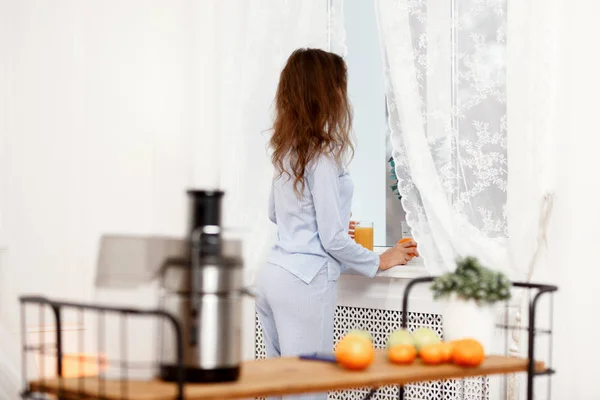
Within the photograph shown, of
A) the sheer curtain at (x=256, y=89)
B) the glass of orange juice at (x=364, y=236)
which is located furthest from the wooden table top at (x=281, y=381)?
the sheer curtain at (x=256, y=89)

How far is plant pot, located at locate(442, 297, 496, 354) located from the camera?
2.13 meters

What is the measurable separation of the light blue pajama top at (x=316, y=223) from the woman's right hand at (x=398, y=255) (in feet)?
0.59

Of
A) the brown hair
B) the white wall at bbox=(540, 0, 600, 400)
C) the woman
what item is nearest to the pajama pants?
the woman

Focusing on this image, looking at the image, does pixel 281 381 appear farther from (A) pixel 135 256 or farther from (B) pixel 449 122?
(B) pixel 449 122

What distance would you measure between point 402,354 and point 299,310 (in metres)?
0.82

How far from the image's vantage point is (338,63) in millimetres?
2848

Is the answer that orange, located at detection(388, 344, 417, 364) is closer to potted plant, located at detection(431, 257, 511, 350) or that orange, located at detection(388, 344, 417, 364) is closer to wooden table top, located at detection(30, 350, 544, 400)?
wooden table top, located at detection(30, 350, 544, 400)

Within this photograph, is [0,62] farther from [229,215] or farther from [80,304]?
[80,304]

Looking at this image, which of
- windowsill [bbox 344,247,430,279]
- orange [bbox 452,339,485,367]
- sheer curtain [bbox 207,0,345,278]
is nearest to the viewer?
orange [bbox 452,339,485,367]

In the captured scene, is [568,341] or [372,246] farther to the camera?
[372,246]

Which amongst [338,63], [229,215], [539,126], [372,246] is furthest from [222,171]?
[539,126]

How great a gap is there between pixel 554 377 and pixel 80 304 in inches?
64.6

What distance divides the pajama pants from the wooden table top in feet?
2.24

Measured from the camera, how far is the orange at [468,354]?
1.96 metres
